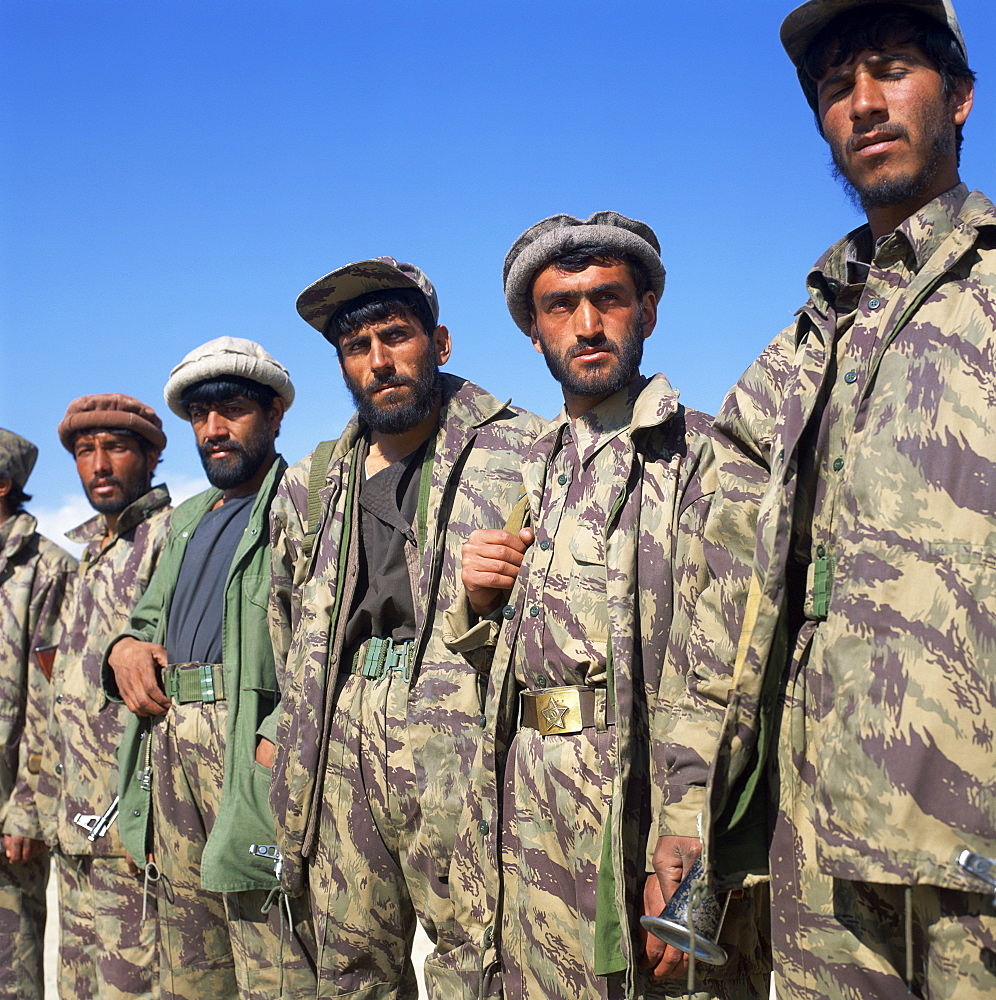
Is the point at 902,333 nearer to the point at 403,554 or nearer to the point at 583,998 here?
the point at 583,998

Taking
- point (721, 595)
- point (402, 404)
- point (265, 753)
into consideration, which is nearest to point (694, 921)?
point (721, 595)

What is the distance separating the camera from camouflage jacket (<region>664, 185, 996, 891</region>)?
1954 millimetres

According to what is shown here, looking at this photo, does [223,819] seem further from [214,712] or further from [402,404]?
[402,404]

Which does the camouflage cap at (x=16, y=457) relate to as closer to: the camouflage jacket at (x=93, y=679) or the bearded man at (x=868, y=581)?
the camouflage jacket at (x=93, y=679)

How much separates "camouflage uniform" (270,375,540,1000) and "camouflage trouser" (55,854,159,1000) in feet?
4.95

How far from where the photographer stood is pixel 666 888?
2508 millimetres

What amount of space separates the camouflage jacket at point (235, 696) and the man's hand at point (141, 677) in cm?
10

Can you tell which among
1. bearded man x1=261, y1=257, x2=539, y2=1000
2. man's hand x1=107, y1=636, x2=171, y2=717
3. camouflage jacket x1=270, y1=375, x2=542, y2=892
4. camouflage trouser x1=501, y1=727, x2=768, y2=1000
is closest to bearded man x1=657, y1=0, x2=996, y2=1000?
camouflage trouser x1=501, y1=727, x2=768, y2=1000

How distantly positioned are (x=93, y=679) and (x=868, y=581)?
454 cm

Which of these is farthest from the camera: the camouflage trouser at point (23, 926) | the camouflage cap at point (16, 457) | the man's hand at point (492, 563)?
the camouflage cap at point (16, 457)

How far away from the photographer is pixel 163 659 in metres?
4.87

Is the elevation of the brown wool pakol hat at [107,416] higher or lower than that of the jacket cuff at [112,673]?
higher

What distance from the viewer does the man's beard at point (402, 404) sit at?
14.1 ft

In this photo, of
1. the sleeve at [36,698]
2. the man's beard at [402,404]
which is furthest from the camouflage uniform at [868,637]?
the sleeve at [36,698]
